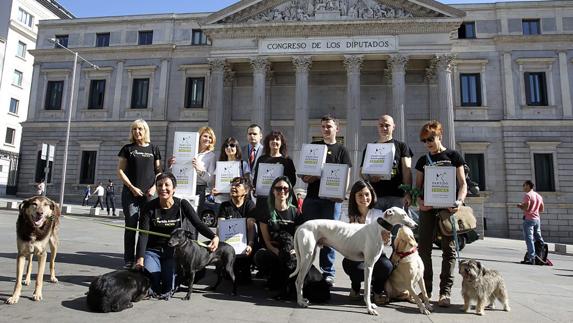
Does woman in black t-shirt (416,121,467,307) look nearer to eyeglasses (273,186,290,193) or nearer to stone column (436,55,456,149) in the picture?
eyeglasses (273,186,290,193)

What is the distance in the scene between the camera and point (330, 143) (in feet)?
21.4

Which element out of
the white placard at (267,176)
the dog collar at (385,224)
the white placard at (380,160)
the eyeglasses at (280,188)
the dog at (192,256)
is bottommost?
the dog at (192,256)

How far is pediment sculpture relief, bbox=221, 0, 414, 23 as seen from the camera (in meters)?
26.7

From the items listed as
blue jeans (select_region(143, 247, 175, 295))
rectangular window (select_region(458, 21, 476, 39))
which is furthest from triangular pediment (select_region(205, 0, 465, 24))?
blue jeans (select_region(143, 247, 175, 295))

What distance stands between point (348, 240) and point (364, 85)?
84.9 ft

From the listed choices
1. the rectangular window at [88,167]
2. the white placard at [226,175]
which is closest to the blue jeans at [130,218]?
the white placard at [226,175]

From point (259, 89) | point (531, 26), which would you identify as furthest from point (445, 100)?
point (259, 89)

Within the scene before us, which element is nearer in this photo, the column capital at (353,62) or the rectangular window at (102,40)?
the column capital at (353,62)

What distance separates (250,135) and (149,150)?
1798mm

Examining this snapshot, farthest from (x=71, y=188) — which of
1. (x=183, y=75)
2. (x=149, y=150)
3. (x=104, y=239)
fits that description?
(x=149, y=150)

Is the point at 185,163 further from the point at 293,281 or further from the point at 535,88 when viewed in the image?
the point at 535,88

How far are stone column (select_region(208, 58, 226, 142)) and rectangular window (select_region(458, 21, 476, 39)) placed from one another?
719 inches

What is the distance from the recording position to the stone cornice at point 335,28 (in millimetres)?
25688

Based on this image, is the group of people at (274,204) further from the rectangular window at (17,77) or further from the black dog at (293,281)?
the rectangular window at (17,77)
